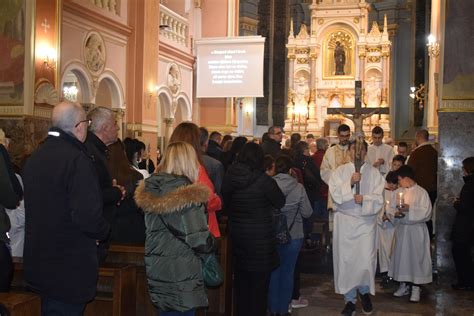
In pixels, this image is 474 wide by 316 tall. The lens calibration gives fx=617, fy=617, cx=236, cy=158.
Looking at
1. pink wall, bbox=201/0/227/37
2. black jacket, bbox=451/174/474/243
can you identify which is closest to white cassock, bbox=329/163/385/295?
black jacket, bbox=451/174/474/243

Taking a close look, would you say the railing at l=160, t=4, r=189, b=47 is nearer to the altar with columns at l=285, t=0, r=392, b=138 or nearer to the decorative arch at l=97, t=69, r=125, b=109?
the decorative arch at l=97, t=69, r=125, b=109

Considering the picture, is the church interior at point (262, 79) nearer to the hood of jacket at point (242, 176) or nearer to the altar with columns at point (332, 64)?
the altar with columns at point (332, 64)

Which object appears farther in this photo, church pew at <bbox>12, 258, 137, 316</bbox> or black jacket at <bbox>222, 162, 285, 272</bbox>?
black jacket at <bbox>222, 162, 285, 272</bbox>

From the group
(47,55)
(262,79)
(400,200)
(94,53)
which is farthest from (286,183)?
(262,79)

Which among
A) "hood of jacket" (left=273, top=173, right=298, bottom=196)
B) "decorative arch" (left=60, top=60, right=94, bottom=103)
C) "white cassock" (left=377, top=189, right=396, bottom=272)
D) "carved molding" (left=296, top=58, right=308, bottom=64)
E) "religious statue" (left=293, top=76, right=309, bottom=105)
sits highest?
"carved molding" (left=296, top=58, right=308, bottom=64)

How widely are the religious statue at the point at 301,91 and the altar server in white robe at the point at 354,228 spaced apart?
18158 millimetres

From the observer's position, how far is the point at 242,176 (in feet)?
17.9

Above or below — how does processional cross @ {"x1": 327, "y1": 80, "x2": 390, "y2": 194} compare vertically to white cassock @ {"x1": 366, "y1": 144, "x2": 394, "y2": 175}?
above

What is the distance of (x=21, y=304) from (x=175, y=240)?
128cm

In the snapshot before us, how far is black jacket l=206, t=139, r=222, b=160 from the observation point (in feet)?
26.0

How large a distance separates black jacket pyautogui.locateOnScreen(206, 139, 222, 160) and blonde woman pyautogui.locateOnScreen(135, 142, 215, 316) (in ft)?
12.1

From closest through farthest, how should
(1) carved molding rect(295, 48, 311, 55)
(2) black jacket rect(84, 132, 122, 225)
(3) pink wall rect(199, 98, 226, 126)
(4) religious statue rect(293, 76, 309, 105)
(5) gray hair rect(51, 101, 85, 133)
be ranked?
(5) gray hair rect(51, 101, 85, 133) → (2) black jacket rect(84, 132, 122, 225) → (3) pink wall rect(199, 98, 226, 126) → (4) religious statue rect(293, 76, 309, 105) → (1) carved molding rect(295, 48, 311, 55)

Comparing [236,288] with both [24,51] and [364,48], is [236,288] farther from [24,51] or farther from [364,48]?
[364,48]

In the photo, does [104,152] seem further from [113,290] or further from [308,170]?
[308,170]
